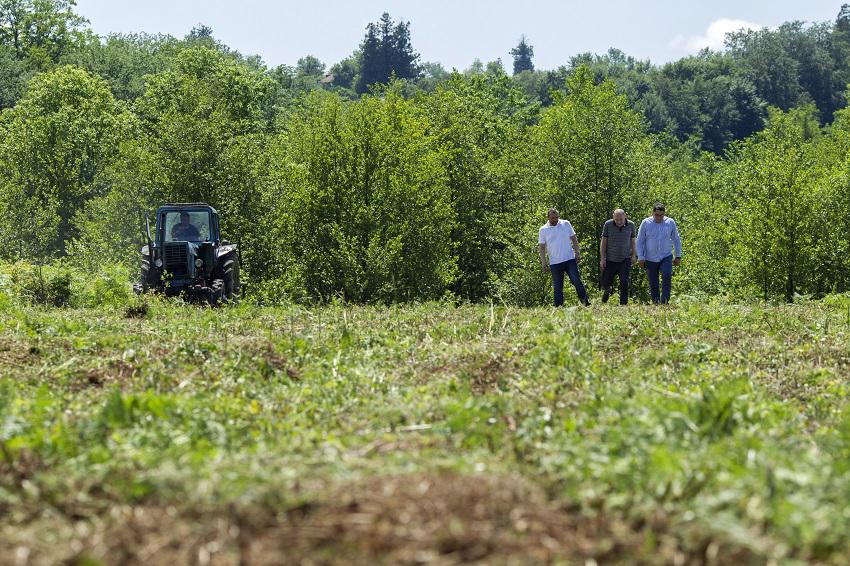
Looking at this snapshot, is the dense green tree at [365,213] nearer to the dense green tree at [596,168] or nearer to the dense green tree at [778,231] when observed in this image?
the dense green tree at [596,168]

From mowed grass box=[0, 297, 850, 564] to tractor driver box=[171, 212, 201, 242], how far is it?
32.5 feet

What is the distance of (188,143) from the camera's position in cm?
3766

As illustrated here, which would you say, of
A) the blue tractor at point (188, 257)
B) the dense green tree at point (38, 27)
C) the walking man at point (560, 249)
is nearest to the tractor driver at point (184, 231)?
the blue tractor at point (188, 257)

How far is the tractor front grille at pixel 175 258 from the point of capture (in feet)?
71.4

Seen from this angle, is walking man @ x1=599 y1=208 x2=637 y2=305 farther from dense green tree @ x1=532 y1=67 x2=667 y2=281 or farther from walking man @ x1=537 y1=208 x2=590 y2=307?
dense green tree @ x1=532 y1=67 x2=667 y2=281

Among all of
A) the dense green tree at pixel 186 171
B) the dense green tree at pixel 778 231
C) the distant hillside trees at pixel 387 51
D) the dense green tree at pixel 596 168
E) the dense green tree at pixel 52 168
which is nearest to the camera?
the dense green tree at pixel 186 171

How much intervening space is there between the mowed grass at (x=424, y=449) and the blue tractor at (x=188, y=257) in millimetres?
9214

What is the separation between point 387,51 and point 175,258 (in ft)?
532

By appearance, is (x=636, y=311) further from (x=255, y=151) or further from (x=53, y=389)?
(x=255, y=151)

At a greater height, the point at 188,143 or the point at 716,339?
the point at 188,143

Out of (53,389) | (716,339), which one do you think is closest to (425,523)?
(53,389)

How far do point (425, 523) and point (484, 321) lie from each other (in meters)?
9.67

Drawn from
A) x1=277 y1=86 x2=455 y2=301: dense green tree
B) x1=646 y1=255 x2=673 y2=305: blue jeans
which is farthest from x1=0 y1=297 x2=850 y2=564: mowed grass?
x1=277 y1=86 x2=455 y2=301: dense green tree

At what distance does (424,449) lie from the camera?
602 centimetres
